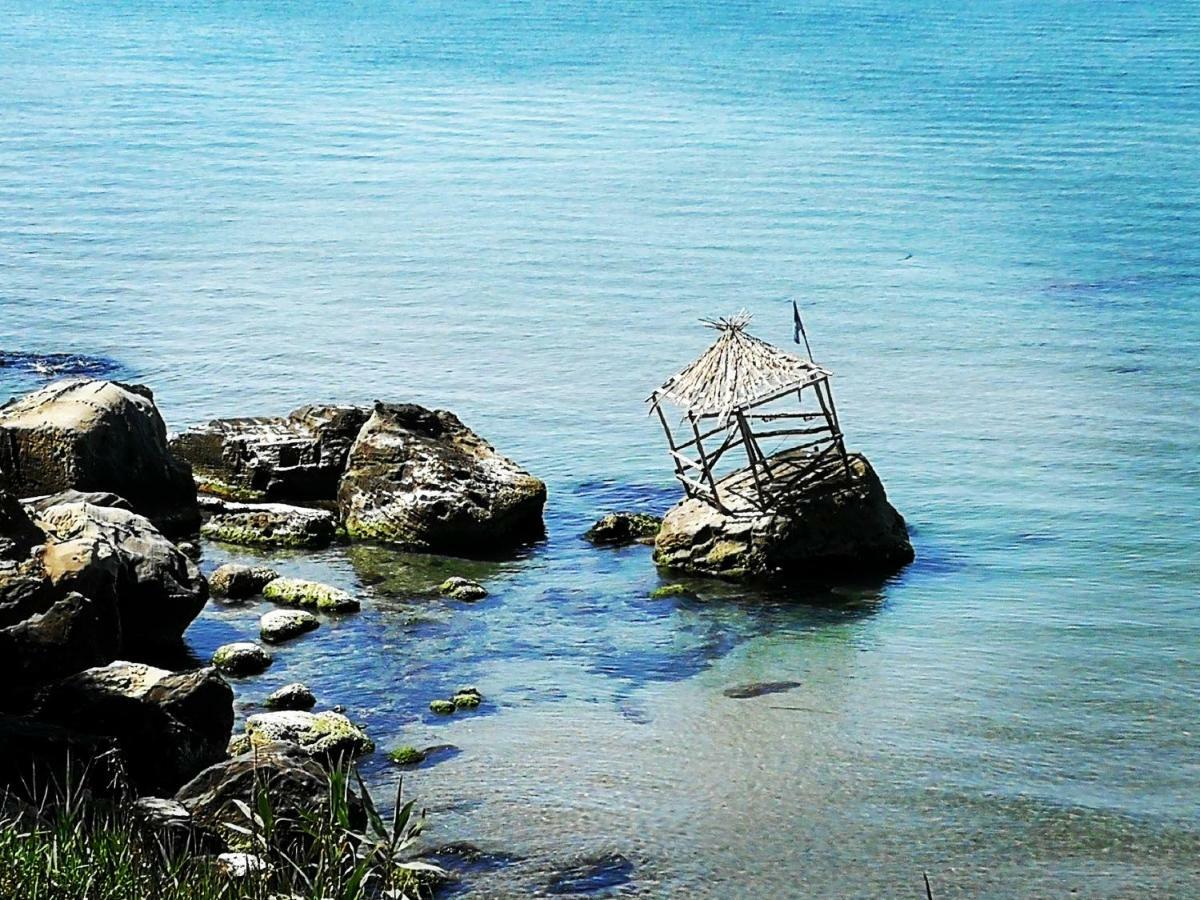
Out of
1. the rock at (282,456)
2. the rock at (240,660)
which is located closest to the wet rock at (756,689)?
the rock at (240,660)

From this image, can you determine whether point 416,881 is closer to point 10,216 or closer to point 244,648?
point 244,648

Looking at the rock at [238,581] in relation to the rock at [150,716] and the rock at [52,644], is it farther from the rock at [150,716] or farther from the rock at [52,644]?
the rock at [150,716]

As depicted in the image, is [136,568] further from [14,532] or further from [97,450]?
[97,450]

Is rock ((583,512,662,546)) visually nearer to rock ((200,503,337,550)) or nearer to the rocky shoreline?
the rocky shoreline

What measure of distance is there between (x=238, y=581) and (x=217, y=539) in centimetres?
237

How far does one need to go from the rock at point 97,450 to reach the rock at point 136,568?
2910 millimetres

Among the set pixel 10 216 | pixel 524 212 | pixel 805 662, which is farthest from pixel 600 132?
pixel 805 662

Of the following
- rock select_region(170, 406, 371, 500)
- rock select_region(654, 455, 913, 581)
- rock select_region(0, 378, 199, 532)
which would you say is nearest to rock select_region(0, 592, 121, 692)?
rock select_region(0, 378, 199, 532)

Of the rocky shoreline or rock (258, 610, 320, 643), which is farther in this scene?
rock (258, 610, 320, 643)

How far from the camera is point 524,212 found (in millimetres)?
55000

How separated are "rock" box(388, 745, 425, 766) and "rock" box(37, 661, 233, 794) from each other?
153 cm

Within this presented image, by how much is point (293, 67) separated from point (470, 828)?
278 ft

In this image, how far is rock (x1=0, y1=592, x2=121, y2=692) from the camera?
15.6m

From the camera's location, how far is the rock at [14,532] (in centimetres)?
1659
